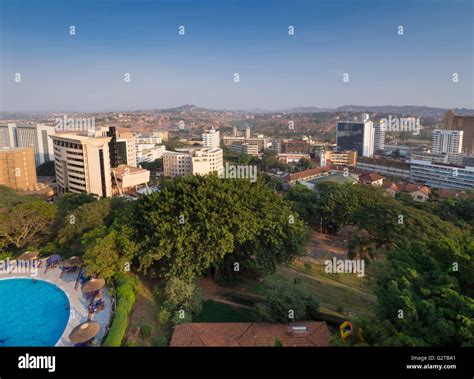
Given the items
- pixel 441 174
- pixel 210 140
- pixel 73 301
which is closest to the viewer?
pixel 73 301

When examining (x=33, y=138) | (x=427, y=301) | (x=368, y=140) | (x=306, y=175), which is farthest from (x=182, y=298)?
(x=368, y=140)

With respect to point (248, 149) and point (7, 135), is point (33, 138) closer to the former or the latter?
point (7, 135)

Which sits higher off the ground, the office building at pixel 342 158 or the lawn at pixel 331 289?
the office building at pixel 342 158

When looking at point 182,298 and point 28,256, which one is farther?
point 28,256

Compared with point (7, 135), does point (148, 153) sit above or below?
below

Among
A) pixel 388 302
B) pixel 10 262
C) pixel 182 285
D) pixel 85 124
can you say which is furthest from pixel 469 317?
pixel 85 124

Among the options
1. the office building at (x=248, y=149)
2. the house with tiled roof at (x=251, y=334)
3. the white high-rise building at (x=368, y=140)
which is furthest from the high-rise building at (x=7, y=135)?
the white high-rise building at (x=368, y=140)

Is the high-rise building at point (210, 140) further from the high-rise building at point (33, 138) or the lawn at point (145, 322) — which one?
the lawn at point (145, 322)
